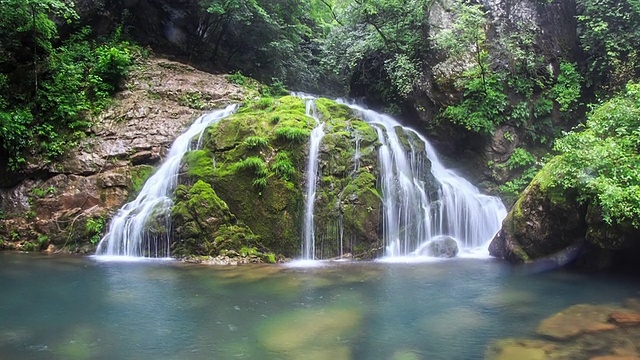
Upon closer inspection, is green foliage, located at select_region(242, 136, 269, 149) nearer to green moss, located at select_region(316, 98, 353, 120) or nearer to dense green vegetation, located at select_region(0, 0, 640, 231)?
dense green vegetation, located at select_region(0, 0, 640, 231)

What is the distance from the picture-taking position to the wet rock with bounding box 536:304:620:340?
17.8 feet

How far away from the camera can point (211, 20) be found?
19.1 meters

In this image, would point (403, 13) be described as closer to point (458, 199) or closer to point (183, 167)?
point (458, 199)

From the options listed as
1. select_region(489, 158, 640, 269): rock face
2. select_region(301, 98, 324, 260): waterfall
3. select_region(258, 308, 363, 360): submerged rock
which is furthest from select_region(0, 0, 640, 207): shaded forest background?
select_region(258, 308, 363, 360): submerged rock

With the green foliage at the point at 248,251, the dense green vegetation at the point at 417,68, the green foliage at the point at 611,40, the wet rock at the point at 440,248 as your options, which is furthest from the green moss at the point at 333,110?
the green foliage at the point at 611,40

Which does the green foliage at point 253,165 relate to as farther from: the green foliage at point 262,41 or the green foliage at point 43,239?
the green foliage at point 262,41

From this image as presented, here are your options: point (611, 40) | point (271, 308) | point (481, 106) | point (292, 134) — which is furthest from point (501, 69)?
point (271, 308)

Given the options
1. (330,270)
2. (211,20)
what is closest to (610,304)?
(330,270)

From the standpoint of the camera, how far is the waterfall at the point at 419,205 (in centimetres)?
1105

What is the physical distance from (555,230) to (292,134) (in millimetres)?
6862

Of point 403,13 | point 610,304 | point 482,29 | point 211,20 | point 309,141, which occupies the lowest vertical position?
point 610,304

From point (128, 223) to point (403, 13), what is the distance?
482 inches

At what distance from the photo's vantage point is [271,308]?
633cm

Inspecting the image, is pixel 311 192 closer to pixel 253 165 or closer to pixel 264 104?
pixel 253 165
